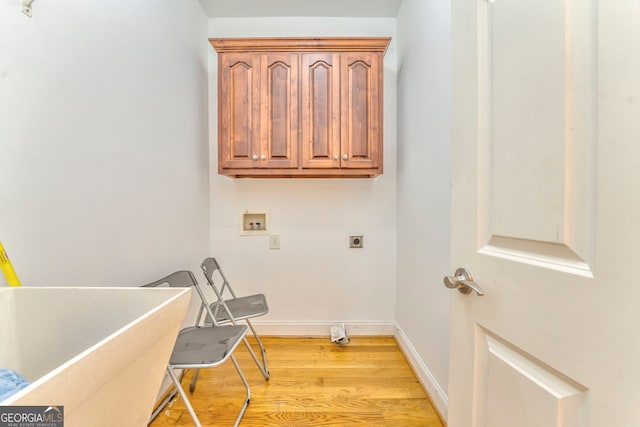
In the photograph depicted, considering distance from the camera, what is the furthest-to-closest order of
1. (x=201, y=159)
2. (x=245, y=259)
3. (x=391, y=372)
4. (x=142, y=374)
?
1. (x=245, y=259)
2. (x=201, y=159)
3. (x=391, y=372)
4. (x=142, y=374)

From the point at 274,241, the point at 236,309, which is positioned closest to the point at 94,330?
the point at 236,309

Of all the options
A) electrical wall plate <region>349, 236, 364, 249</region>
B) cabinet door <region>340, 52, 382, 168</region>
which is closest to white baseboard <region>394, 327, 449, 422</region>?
electrical wall plate <region>349, 236, 364, 249</region>

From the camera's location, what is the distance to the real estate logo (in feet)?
1.04

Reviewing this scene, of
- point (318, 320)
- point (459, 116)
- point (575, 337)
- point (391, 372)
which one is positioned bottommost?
point (391, 372)

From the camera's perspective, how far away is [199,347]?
1271mm

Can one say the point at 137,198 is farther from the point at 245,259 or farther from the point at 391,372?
the point at 391,372

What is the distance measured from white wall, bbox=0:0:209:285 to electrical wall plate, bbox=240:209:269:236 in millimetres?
482

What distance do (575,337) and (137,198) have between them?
1659 millimetres

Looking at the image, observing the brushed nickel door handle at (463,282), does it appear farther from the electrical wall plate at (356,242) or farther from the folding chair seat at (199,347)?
the electrical wall plate at (356,242)

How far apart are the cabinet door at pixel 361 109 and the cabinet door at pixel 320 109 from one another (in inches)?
2.0

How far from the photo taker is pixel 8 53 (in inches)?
31.1

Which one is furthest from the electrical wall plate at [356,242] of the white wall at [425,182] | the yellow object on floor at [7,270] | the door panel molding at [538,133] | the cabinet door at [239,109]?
the yellow object on floor at [7,270]

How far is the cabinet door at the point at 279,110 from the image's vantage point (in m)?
1.84

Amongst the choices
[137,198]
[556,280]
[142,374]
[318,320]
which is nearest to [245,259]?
[318,320]
